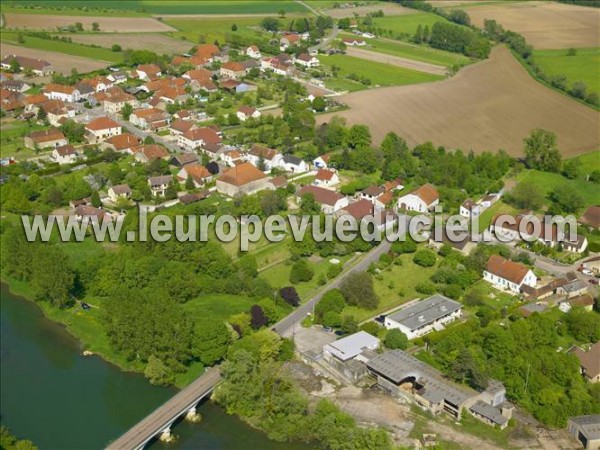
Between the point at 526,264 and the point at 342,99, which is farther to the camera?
the point at 342,99

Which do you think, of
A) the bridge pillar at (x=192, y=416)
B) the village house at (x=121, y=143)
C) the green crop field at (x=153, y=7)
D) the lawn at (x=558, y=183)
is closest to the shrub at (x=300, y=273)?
the bridge pillar at (x=192, y=416)

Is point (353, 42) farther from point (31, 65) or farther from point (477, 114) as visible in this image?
point (31, 65)

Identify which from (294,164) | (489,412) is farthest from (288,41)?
(489,412)

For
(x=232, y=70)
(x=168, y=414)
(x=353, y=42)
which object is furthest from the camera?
(x=353, y=42)

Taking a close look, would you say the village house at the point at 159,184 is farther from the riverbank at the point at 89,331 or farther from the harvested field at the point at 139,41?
the harvested field at the point at 139,41

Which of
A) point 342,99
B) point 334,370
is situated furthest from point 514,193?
point 342,99

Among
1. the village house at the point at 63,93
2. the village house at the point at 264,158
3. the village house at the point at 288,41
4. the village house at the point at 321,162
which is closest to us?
the village house at the point at 264,158

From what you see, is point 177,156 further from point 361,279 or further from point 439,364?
point 439,364
